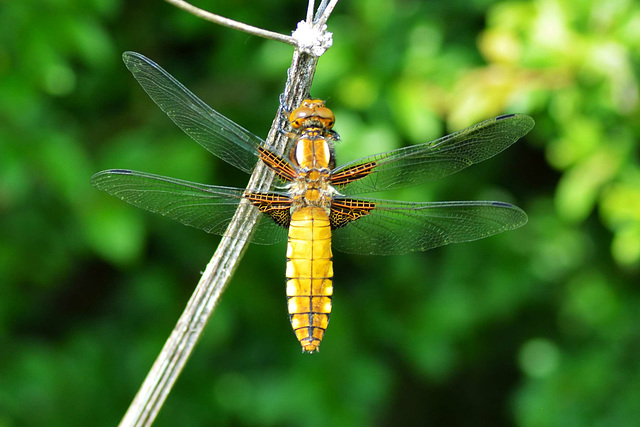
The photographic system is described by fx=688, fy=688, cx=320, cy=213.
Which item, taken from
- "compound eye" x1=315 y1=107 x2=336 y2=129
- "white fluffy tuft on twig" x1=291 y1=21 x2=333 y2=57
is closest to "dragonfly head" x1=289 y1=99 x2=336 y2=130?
"compound eye" x1=315 y1=107 x2=336 y2=129

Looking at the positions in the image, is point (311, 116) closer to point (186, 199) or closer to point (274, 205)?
point (274, 205)

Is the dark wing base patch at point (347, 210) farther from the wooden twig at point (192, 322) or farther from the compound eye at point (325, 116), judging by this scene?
the wooden twig at point (192, 322)

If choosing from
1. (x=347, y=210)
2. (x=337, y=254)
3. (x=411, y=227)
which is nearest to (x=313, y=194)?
(x=347, y=210)

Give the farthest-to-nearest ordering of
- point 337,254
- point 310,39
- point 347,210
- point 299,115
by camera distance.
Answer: point 337,254 → point 347,210 → point 299,115 → point 310,39

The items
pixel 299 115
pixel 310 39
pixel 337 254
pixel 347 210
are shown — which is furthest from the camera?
pixel 337 254

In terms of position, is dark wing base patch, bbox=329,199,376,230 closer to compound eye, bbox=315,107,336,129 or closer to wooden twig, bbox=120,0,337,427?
compound eye, bbox=315,107,336,129

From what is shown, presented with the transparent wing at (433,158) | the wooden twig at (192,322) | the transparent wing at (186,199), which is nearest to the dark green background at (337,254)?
the transparent wing at (433,158)

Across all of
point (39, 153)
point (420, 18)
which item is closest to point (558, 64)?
point (420, 18)
